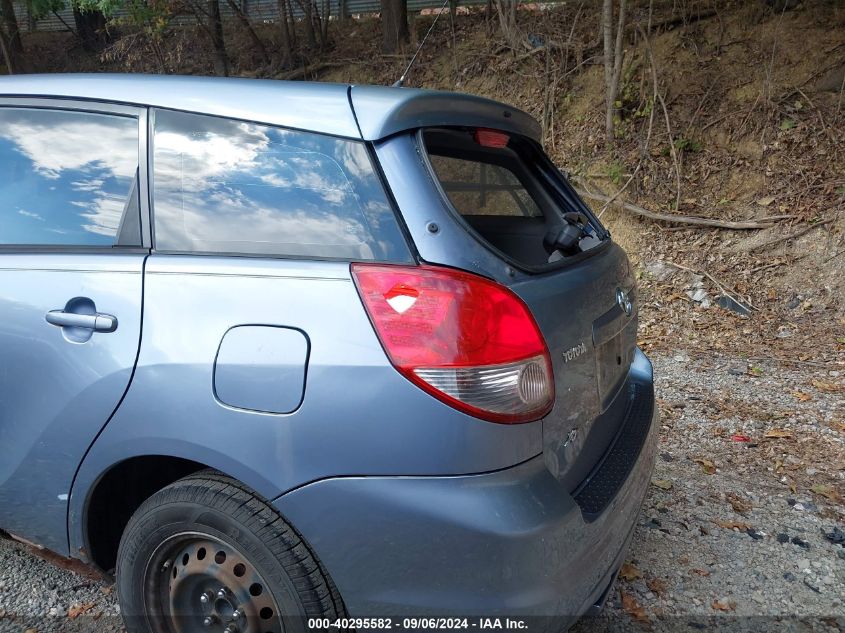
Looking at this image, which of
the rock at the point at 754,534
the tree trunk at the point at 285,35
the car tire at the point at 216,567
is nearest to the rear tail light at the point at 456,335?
the car tire at the point at 216,567

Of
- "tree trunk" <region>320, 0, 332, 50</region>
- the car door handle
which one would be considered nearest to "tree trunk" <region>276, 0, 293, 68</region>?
"tree trunk" <region>320, 0, 332, 50</region>

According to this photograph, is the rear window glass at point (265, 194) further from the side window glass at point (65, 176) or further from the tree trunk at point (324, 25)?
the tree trunk at point (324, 25)

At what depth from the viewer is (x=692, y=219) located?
7090 millimetres

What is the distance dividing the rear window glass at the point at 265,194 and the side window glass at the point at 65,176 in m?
0.17

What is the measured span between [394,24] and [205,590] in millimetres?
10494

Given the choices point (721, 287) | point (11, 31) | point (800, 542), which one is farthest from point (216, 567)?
point (11, 31)

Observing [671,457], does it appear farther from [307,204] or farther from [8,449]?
[8,449]

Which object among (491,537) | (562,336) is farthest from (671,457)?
(491,537)

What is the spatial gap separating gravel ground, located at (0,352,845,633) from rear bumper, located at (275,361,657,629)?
36.6 inches

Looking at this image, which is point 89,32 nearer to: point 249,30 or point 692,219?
point 249,30

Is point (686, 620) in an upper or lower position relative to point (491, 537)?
lower

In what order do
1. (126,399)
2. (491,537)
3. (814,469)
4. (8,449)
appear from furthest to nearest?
1. (814,469)
2. (8,449)
3. (126,399)
4. (491,537)

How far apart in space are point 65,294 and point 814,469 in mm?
3688

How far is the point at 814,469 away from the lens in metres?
3.70
